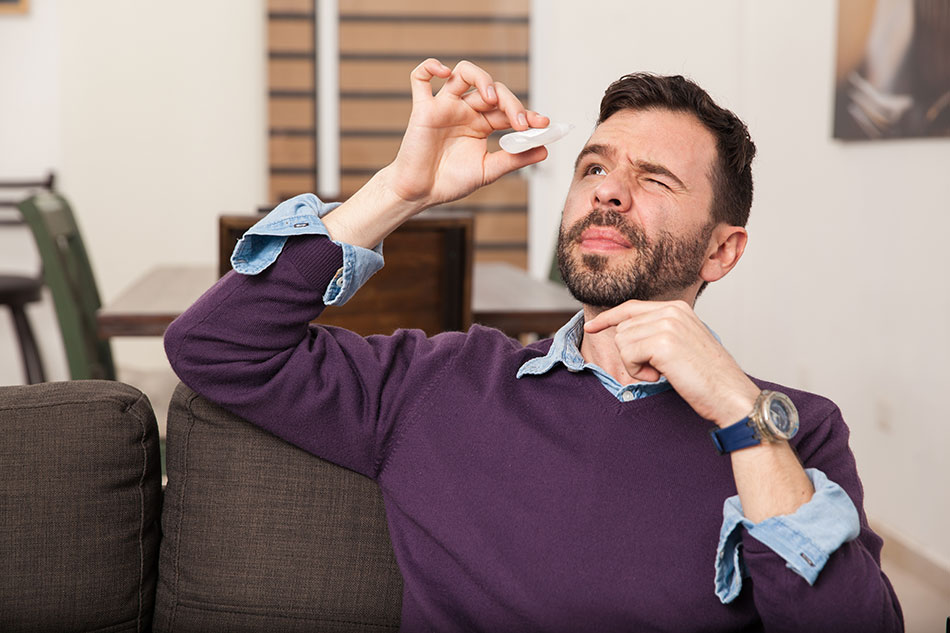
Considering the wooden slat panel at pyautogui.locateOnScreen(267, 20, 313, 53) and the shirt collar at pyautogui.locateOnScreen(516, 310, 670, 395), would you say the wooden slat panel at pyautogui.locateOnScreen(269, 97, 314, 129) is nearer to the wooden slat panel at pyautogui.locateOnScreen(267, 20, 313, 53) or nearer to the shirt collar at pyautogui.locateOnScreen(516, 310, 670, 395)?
the wooden slat panel at pyautogui.locateOnScreen(267, 20, 313, 53)

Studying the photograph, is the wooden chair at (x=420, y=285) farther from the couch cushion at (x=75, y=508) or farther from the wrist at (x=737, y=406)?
the wrist at (x=737, y=406)

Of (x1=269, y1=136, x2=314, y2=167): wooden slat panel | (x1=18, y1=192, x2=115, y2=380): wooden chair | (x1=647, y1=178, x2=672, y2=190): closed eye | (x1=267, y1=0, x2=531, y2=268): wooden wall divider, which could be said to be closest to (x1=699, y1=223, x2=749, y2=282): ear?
(x1=647, y1=178, x2=672, y2=190): closed eye

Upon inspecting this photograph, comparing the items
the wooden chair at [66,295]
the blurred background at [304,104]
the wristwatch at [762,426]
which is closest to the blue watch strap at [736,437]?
the wristwatch at [762,426]

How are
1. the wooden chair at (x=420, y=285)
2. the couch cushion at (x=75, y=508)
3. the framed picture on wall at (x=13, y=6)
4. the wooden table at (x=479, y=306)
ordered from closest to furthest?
1. the couch cushion at (x=75, y=508)
2. the wooden chair at (x=420, y=285)
3. the wooden table at (x=479, y=306)
4. the framed picture on wall at (x=13, y=6)

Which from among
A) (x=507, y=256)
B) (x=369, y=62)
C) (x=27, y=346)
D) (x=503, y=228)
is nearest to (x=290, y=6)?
(x=369, y=62)

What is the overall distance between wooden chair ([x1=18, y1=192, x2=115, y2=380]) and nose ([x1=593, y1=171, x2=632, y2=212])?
5.83 ft

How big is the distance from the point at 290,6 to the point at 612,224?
3.78 m

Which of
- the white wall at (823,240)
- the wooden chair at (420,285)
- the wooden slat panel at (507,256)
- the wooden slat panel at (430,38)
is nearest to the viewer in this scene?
the wooden chair at (420,285)

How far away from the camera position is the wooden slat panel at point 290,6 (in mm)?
4723

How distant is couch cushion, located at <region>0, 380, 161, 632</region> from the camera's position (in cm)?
121

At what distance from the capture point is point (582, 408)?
130 cm

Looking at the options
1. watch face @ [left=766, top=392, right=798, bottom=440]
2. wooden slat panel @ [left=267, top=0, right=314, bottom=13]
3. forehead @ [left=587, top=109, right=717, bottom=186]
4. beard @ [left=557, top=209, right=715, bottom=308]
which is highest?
wooden slat panel @ [left=267, top=0, right=314, bottom=13]

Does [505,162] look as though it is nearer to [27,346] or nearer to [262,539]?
[262,539]

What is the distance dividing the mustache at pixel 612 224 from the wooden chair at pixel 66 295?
5.75 feet
